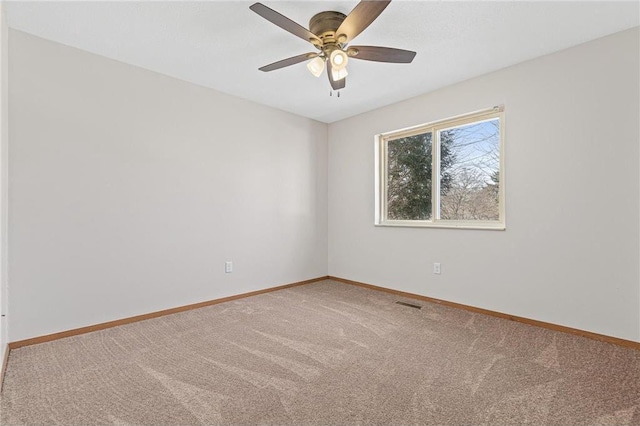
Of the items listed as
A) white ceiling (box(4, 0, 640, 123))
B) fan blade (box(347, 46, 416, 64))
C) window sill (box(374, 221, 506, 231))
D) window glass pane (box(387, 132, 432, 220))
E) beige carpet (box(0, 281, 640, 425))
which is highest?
white ceiling (box(4, 0, 640, 123))

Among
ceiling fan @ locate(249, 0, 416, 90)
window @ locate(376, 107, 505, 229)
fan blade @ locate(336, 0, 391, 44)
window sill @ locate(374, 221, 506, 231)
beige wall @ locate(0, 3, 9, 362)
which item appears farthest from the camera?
window @ locate(376, 107, 505, 229)

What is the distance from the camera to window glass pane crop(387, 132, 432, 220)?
3.68 m

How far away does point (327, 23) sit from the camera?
2076mm

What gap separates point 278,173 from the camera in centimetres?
405

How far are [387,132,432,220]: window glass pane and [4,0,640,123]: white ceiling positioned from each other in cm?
83

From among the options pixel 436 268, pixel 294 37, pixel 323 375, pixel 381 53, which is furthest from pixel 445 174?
pixel 323 375

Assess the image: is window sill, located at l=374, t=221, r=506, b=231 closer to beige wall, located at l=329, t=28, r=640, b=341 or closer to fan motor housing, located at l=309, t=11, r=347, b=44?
beige wall, located at l=329, t=28, r=640, b=341

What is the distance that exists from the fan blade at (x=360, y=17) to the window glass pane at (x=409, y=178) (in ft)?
6.52

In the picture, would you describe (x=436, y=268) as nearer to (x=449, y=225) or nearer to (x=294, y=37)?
(x=449, y=225)

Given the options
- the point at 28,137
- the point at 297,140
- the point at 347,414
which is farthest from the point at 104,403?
the point at 297,140

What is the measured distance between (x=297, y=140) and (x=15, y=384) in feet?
11.5

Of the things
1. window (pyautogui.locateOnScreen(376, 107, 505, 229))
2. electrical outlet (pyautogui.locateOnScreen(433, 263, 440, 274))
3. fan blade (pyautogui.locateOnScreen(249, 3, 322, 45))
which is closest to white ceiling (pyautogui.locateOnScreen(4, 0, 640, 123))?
fan blade (pyautogui.locateOnScreen(249, 3, 322, 45))

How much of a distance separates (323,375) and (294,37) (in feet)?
7.94

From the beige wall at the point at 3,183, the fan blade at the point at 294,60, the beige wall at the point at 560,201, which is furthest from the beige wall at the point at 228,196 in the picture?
the fan blade at the point at 294,60
